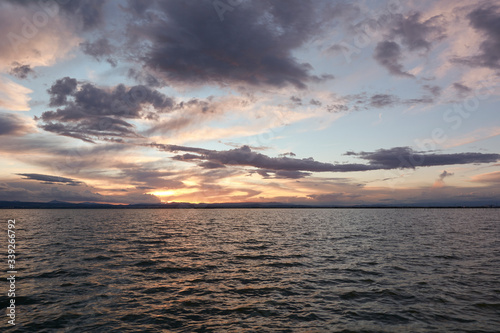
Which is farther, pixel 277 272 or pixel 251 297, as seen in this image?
pixel 277 272

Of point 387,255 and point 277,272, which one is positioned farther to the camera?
point 387,255

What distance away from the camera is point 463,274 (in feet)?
78.1

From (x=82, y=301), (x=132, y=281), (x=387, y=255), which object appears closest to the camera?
(x=82, y=301)

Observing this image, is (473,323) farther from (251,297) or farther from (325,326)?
(251,297)

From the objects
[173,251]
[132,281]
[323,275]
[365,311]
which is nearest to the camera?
[365,311]

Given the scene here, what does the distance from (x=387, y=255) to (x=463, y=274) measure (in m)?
9.37

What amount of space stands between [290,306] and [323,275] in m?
8.25

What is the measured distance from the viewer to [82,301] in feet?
56.8

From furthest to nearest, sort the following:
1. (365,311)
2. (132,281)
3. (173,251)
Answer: (173,251) → (132,281) → (365,311)

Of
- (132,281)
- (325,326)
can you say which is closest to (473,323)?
(325,326)

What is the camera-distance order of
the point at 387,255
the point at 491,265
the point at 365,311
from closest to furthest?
the point at 365,311 < the point at 491,265 < the point at 387,255

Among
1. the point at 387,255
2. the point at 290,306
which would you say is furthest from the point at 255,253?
the point at 290,306

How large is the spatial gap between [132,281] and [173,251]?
14807mm

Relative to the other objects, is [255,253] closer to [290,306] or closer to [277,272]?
[277,272]
